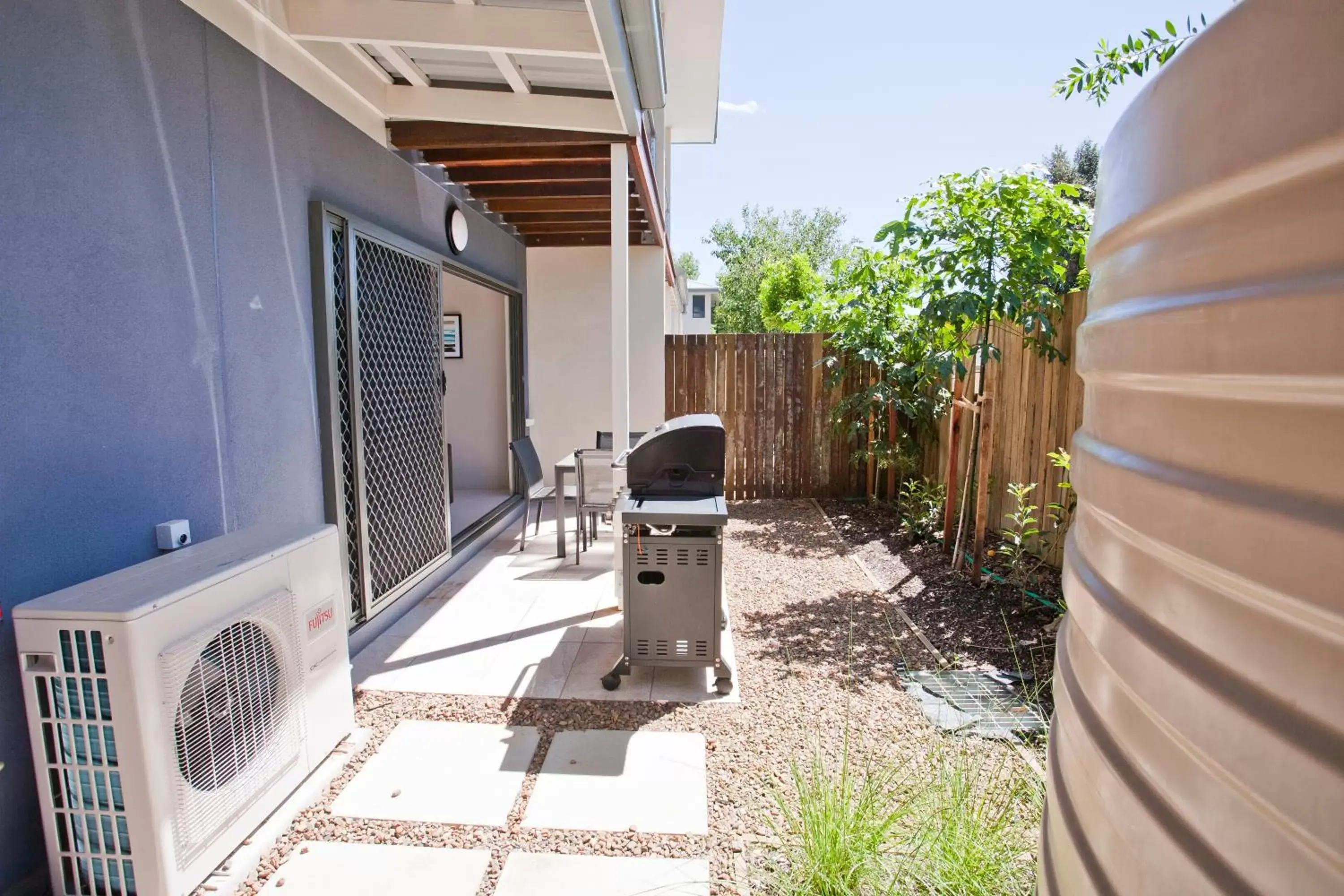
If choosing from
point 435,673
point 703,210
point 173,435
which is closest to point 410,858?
point 435,673

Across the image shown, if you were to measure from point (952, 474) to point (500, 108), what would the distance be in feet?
12.2

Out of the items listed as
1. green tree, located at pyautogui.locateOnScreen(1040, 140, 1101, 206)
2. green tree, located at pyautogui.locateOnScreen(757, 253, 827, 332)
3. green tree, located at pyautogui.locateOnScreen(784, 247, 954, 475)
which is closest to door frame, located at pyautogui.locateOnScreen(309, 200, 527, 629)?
green tree, located at pyautogui.locateOnScreen(784, 247, 954, 475)

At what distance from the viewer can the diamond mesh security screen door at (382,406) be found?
3193 mm

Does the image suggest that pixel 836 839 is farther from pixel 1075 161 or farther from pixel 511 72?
pixel 1075 161

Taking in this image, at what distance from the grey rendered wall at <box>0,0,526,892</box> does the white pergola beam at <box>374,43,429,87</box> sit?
429 millimetres

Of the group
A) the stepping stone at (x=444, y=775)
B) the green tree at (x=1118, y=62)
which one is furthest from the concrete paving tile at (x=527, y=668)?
the green tree at (x=1118, y=62)

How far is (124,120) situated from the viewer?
2010 mm

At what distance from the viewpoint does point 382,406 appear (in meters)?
3.68

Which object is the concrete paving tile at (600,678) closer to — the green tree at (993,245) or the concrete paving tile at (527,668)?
the concrete paving tile at (527,668)

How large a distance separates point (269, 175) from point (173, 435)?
45.7 inches

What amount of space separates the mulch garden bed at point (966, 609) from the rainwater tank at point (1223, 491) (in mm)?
2372

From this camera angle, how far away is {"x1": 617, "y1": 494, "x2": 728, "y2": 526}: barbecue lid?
9.23ft

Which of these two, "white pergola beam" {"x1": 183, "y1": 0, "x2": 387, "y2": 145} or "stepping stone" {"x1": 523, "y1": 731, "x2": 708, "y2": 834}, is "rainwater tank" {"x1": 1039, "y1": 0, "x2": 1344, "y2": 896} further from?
"white pergola beam" {"x1": 183, "y1": 0, "x2": 387, "y2": 145}

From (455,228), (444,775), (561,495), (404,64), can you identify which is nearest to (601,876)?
(444,775)
